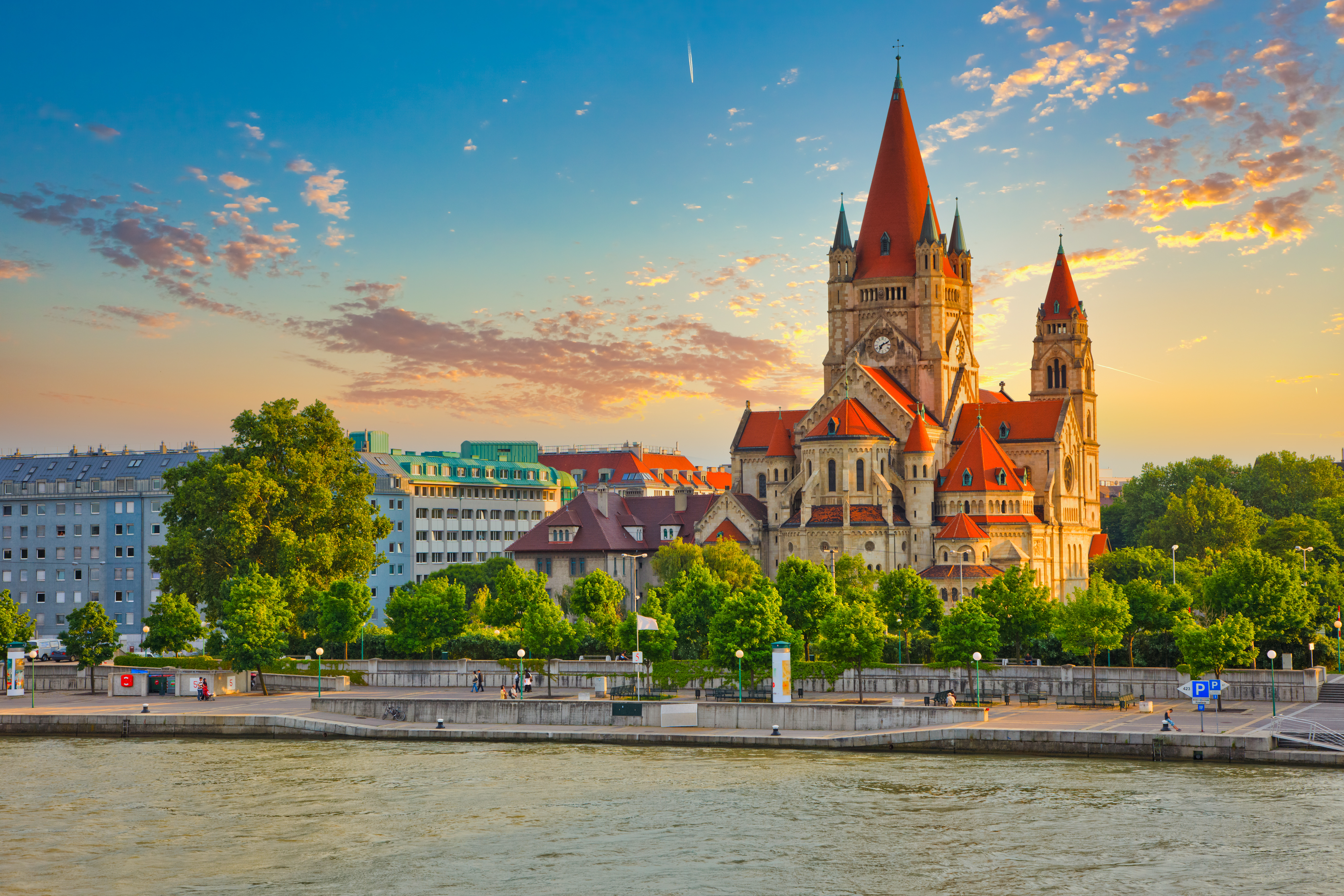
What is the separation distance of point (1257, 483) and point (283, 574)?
350 ft

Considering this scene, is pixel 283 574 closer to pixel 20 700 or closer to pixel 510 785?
pixel 20 700

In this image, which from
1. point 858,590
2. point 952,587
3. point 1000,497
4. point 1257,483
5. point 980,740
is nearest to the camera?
point 980,740

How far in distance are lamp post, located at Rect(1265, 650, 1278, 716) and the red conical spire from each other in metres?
64.1

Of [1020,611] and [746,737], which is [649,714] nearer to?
[746,737]

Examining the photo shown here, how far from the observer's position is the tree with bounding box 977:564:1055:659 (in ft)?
212

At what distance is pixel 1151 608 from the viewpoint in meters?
65.4

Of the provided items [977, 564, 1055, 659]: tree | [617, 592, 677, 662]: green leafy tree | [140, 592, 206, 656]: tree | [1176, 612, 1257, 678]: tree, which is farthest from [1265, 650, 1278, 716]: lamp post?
[140, 592, 206, 656]: tree

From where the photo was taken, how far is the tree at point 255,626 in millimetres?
67000

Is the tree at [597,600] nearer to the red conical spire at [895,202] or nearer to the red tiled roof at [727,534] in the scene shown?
the red tiled roof at [727,534]

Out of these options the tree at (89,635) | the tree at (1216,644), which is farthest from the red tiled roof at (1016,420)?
the tree at (89,635)

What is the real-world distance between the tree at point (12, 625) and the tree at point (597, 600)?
2870 centimetres

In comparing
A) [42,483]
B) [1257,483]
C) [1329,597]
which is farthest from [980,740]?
[1257,483]

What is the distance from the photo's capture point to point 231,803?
1642 inches

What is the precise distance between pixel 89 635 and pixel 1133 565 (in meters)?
72.0
